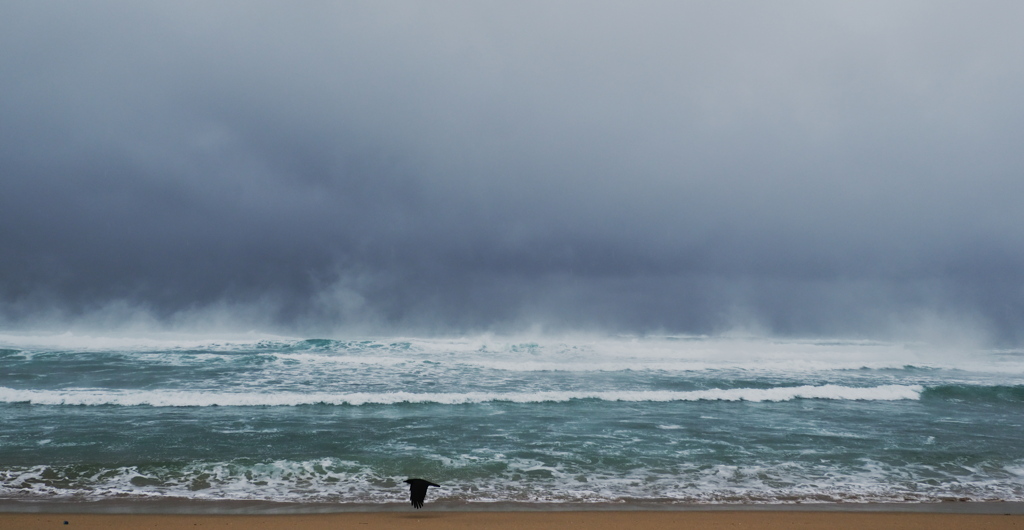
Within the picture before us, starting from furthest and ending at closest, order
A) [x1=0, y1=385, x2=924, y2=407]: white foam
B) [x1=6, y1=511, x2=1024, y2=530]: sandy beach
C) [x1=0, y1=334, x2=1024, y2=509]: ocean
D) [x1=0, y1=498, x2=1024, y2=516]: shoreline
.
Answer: [x1=0, y1=385, x2=924, y2=407]: white foam
[x1=0, y1=334, x2=1024, y2=509]: ocean
[x1=0, y1=498, x2=1024, y2=516]: shoreline
[x1=6, y1=511, x2=1024, y2=530]: sandy beach

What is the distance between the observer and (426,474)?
7.56m

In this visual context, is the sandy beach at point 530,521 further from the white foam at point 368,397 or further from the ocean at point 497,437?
the white foam at point 368,397

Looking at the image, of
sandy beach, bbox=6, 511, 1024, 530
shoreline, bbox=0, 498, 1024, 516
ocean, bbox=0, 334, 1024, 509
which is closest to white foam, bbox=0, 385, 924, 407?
ocean, bbox=0, 334, 1024, 509

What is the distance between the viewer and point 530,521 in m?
5.68

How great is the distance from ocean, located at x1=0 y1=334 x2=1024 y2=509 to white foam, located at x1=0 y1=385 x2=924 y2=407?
0.09 meters

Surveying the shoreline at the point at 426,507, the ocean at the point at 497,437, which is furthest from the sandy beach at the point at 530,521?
the ocean at the point at 497,437

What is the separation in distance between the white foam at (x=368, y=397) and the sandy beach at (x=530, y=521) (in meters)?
8.71

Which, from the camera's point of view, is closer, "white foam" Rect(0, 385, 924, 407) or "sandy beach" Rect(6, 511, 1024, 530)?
"sandy beach" Rect(6, 511, 1024, 530)

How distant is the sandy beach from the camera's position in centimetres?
547

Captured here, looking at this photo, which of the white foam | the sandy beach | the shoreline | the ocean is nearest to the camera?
the sandy beach

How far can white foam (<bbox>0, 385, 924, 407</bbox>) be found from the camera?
1391 cm

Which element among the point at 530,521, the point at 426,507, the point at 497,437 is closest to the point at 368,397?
the point at 497,437

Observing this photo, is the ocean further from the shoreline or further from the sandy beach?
the sandy beach

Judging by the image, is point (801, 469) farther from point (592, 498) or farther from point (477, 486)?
point (477, 486)
